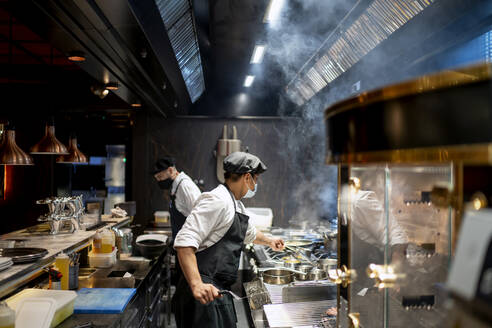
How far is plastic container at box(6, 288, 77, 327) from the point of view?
217 cm

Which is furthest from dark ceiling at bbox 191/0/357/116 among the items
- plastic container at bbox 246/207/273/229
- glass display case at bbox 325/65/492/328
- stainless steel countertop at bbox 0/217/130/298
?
glass display case at bbox 325/65/492/328

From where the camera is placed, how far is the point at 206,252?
249 cm

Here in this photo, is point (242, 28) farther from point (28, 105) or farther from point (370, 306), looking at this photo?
point (28, 105)

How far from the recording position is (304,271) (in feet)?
9.92

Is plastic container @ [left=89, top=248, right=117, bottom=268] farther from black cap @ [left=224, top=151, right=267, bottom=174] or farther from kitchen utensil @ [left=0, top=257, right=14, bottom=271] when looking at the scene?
black cap @ [left=224, top=151, right=267, bottom=174]

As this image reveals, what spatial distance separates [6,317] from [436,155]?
1.96 metres

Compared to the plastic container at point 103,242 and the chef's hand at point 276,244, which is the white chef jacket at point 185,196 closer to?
the plastic container at point 103,242

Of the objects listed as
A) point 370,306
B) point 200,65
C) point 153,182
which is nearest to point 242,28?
point 200,65

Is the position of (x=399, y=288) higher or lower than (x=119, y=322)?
higher

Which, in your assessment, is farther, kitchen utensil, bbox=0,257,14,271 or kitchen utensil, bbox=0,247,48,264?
kitchen utensil, bbox=0,247,48,264

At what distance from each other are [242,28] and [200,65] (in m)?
1.49

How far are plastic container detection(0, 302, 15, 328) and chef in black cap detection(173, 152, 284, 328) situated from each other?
855mm

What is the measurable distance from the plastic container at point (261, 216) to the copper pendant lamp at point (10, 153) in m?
3.09

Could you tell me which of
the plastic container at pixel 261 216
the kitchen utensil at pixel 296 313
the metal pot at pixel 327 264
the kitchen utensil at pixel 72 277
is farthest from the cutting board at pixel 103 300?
the plastic container at pixel 261 216
